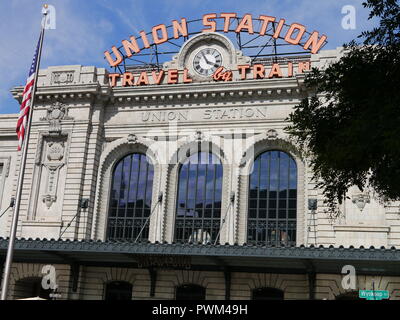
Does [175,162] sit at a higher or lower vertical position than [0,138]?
lower

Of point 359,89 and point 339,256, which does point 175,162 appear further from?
point 359,89

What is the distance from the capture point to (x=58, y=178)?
128 feet

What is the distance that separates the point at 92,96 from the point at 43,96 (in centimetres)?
409

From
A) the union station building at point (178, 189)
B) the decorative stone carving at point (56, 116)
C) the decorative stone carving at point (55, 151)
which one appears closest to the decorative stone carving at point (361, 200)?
the union station building at point (178, 189)

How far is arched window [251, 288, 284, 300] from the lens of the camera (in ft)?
110

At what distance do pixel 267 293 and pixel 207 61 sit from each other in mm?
18165

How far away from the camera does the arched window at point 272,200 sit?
1396 inches

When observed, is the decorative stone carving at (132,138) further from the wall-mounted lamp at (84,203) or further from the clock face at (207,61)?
the clock face at (207,61)

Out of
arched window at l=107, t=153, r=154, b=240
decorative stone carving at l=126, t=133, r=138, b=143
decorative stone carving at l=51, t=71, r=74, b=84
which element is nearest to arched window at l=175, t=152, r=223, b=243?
arched window at l=107, t=153, r=154, b=240

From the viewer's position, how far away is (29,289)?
3781cm

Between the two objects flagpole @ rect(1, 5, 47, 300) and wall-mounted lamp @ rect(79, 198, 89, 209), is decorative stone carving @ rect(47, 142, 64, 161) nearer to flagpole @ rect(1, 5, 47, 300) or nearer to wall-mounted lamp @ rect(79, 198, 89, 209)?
wall-mounted lamp @ rect(79, 198, 89, 209)

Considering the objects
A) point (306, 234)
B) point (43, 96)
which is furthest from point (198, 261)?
point (43, 96)

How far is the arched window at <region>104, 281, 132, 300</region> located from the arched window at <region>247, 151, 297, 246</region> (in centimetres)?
901
